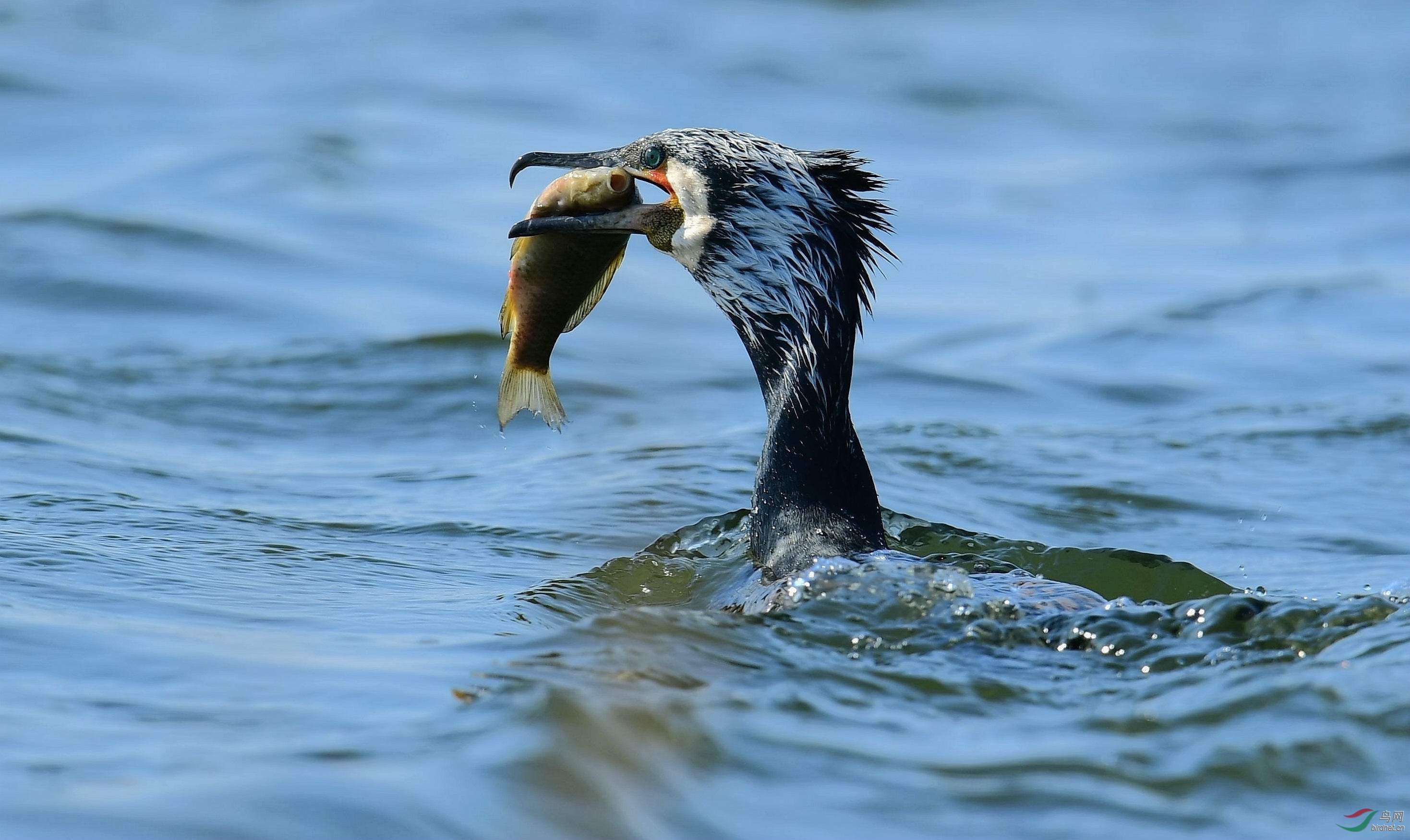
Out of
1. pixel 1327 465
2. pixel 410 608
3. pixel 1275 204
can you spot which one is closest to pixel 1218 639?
pixel 410 608

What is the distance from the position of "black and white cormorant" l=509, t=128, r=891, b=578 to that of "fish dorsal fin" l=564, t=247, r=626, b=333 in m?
0.32

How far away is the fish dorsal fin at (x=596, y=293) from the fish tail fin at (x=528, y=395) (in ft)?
0.57

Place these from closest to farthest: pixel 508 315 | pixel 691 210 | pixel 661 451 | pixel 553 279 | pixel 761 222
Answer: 1. pixel 761 222
2. pixel 691 210
3. pixel 553 279
4. pixel 508 315
5. pixel 661 451

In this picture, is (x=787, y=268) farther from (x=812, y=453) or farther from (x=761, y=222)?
(x=812, y=453)

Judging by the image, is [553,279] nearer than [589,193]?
No

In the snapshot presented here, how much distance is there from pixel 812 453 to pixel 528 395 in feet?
3.25

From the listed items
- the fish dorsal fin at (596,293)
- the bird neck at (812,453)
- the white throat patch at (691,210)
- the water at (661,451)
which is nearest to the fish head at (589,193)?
the white throat patch at (691,210)

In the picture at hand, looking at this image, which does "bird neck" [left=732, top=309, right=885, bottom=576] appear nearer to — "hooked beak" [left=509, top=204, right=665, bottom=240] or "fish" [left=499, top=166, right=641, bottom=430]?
"hooked beak" [left=509, top=204, right=665, bottom=240]

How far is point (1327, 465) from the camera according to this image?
7.31 meters

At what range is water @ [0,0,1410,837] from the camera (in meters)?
3.47

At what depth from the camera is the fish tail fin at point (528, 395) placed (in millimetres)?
5320

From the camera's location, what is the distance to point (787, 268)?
483 centimetres

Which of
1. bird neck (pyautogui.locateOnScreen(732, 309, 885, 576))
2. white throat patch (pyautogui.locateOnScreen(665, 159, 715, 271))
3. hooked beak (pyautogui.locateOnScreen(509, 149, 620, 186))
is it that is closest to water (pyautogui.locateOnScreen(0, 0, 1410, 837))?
bird neck (pyautogui.locateOnScreen(732, 309, 885, 576))

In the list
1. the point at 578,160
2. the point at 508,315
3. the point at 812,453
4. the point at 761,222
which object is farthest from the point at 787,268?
the point at 508,315
